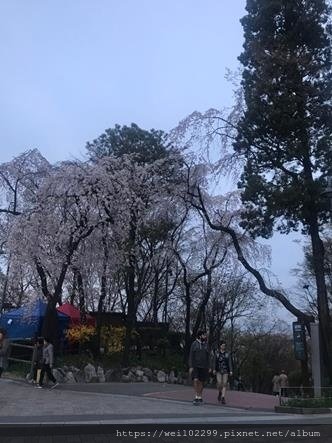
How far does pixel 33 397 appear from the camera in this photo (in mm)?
14242

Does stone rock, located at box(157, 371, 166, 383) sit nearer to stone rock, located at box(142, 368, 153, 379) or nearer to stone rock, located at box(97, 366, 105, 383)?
stone rock, located at box(142, 368, 153, 379)

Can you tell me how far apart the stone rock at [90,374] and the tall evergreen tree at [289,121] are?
8.33 meters

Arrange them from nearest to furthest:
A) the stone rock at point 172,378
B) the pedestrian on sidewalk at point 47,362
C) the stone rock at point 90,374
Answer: the pedestrian on sidewalk at point 47,362, the stone rock at point 90,374, the stone rock at point 172,378

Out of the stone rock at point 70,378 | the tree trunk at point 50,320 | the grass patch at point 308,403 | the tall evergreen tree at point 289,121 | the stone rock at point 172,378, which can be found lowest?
the grass patch at point 308,403

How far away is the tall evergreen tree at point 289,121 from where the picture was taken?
66.3 feet

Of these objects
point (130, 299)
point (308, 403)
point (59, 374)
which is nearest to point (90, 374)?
point (59, 374)

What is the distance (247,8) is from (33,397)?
17.3 m

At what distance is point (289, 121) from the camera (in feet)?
67.3

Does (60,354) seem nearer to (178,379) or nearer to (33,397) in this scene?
(178,379)

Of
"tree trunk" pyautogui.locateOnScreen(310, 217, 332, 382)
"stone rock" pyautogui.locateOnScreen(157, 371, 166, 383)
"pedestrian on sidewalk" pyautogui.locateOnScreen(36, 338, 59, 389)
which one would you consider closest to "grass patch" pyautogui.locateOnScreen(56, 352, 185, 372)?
"stone rock" pyautogui.locateOnScreen(157, 371, 166, 383)

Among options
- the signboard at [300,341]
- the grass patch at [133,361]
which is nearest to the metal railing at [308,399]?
the signboard at [300,341]

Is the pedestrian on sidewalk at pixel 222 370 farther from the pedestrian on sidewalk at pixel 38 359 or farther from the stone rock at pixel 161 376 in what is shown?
the stone rock at pixel 161 376

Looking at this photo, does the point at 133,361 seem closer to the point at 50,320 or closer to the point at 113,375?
the point at 113,375

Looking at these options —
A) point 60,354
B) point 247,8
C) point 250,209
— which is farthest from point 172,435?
point 247,8
